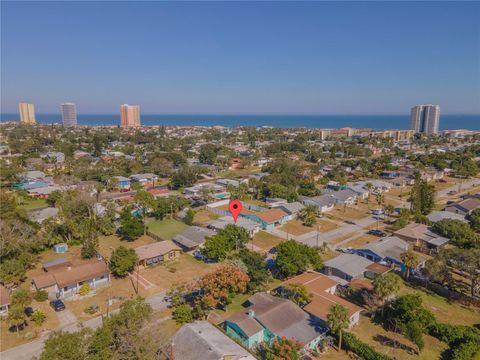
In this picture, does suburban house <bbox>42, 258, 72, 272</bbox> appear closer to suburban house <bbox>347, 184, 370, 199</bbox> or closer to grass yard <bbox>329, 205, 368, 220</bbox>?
grass yard <bbox>329, 205, 368, 220</bbox>

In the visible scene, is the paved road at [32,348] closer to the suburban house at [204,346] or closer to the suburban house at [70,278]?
the suburban house at [70,278]

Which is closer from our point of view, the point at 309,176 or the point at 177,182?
the point at 177,182

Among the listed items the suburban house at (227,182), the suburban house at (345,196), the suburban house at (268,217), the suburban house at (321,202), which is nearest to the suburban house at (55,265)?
the suburban house at (268,217)

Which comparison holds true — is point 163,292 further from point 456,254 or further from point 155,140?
point 155,140

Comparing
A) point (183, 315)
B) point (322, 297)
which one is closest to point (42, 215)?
point (183, 315)

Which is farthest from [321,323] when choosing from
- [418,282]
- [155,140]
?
[155,140]
